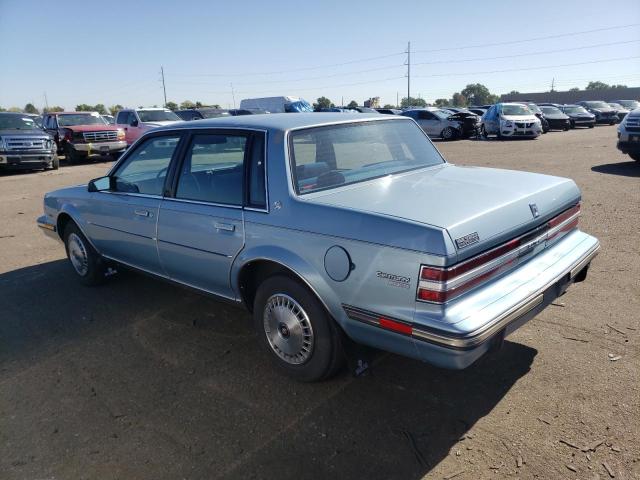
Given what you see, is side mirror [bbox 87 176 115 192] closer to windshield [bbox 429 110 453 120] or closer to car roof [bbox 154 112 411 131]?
car roof [bbox 154 112 411 131]

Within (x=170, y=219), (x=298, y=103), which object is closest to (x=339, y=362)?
(x=170, y=219)

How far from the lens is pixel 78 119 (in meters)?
18.9

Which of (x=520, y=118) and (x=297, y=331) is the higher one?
(x=520, y=118)

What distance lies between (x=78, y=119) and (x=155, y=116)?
285 cm

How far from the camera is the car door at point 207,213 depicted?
343cm

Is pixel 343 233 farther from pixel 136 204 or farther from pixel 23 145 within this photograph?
pixel 23 145

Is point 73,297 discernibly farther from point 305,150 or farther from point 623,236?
point 623,236

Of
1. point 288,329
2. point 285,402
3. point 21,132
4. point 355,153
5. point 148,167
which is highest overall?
point 21,132

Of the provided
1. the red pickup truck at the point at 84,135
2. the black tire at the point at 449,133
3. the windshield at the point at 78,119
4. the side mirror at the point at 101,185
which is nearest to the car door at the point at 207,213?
the side mirror at the point at 101,185

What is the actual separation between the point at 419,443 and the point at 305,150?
1947 mm

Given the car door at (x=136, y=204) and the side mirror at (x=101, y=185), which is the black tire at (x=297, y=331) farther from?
the side mirror at (x=101, y=185)

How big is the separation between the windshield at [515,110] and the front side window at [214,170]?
70.3 feet

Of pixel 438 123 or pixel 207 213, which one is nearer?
pixel 207 213

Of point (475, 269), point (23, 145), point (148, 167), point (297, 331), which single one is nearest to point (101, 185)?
point (148, 167)
